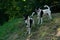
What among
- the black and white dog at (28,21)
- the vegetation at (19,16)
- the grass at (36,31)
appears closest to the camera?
the grass at (36,31)

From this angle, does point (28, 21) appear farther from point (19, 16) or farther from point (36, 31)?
point (19, 16)

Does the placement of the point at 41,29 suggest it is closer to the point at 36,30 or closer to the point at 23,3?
the point at 36,30

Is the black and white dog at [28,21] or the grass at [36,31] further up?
the black and white dog at [28,21]

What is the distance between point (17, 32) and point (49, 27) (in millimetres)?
2312

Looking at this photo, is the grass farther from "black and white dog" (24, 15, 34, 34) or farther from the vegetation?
"black and white dog" (24, 15, 34, 34)

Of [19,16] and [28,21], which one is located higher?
[28,21]

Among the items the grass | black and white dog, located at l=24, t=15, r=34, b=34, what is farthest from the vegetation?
black and white dog, located at l=24, t=15, r=34, b=34

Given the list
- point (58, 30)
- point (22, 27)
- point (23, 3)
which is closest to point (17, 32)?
point (22, 27)

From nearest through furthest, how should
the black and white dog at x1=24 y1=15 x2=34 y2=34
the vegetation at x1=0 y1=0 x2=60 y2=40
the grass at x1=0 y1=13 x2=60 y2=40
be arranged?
Answer: the grass at x1=0 y1=13 x2=60 y2=40
the black and white dog at x1=24 y1=15 x2=34 y2=34
the vegetation at x1=0 y1=0 x2=60 y2=40

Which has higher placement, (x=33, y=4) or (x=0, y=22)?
(x=33, y=4)

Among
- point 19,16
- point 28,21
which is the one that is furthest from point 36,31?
point 19,16

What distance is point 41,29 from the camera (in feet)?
37.8

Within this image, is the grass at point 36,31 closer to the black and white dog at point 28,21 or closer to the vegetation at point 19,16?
the vegetation at point 19,16

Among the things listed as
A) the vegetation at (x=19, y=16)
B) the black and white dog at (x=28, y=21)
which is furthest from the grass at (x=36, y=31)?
the black and white dog at (x=28, y=21)
